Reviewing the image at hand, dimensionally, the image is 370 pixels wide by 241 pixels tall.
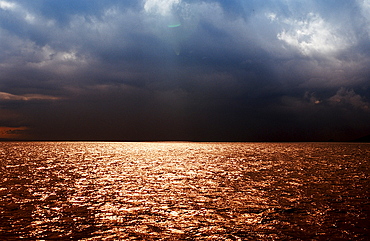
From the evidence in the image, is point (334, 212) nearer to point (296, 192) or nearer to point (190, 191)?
point (296, 192)

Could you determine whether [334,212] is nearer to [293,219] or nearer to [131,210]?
[293,219]

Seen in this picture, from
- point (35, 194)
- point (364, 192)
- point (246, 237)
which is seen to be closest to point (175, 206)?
point (246, 237)

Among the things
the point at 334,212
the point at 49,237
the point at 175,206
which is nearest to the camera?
the point at 49,237

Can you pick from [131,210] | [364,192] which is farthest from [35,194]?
[364,192]

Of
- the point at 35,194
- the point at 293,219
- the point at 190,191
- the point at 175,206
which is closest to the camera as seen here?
the point at 293,219

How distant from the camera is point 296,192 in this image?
110 ft

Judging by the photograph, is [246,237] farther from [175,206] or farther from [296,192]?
[296,192]

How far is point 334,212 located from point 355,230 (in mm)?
4884

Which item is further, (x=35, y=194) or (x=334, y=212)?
(x=35, y=194)

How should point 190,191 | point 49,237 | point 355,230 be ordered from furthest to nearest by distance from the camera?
point 190,191 → point 355,230 → point 49,237

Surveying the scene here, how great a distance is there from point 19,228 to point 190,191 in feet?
62.0

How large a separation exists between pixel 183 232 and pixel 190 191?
1573 cm

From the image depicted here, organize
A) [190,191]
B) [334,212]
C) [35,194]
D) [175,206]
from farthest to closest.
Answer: [190,191]
[35,194]
[175,206]
[334,212]

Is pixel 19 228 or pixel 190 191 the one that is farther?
pixel 190 191
